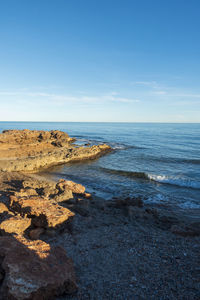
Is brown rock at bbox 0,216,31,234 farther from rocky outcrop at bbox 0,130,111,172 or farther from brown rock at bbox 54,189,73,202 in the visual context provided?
rocky outcrop at bbox 0,130,111,172

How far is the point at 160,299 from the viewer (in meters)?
4.24

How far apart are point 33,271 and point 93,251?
276 cm

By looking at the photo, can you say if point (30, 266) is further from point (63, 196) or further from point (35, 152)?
point (35, 152)

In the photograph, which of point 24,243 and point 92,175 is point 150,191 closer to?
point 92,175

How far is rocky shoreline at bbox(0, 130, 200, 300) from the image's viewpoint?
153 inches

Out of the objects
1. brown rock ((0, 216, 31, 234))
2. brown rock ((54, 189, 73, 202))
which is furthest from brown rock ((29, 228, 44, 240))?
brown rock ((54, 189, 73, 202))

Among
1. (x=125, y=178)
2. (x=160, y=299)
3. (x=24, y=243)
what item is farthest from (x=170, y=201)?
(x=24, y=243)

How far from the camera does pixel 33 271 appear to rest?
3.76 meters

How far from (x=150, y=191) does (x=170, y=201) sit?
227 centimetres

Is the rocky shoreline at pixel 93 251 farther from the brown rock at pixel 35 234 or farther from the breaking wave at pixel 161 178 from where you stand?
the breaking wave at pixel 161 178

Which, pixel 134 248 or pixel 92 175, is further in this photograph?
pixel 92 175

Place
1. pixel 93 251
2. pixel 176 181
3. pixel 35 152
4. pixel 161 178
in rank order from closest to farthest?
pixel 93 251 < pixel 176 181 < pixel 161 178 < pixel 35 152

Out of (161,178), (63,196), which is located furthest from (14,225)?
(161,178)

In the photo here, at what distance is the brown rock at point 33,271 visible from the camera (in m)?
3.44
